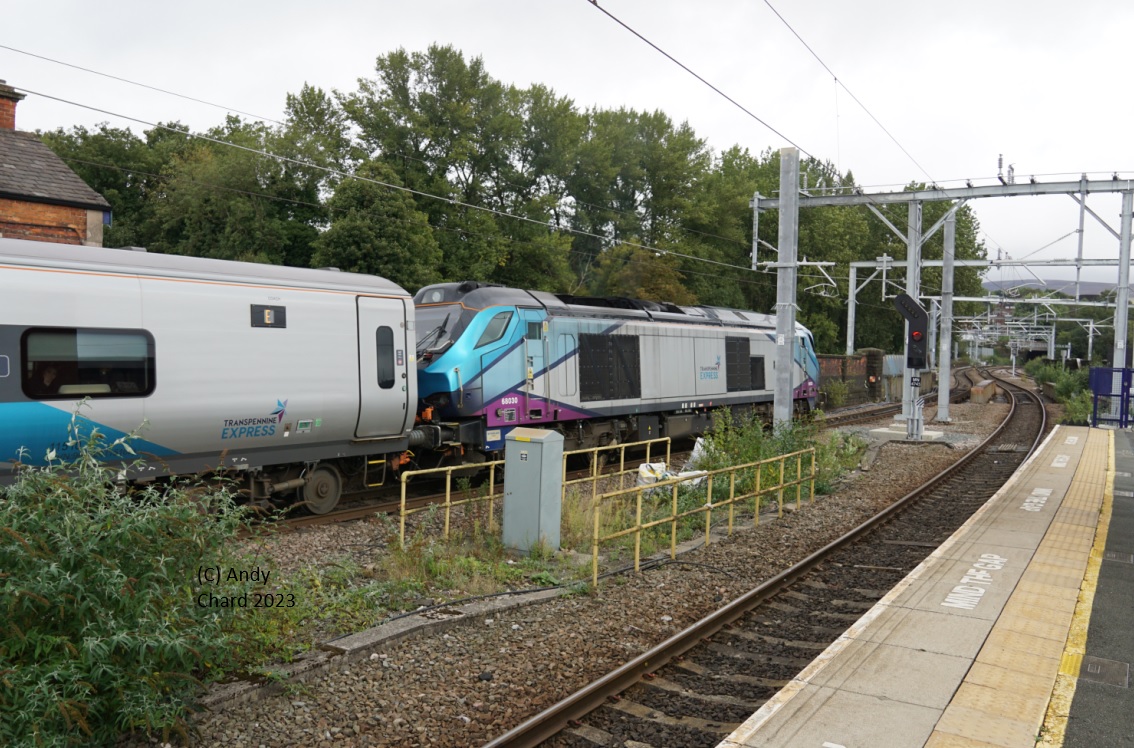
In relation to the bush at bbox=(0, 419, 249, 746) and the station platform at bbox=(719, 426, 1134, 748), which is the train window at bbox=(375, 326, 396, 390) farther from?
the station platform at bbox=(719, 426, 1134, 748)

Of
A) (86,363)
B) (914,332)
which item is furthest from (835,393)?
(86,363)

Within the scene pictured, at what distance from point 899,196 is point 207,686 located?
819 inches

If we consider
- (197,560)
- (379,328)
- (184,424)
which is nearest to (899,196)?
(379,328)

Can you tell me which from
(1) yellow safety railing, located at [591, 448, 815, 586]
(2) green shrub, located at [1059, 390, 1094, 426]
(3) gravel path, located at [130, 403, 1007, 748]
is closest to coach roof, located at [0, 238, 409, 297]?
(3) gravel path, located at [130, 403, 1007, 748]

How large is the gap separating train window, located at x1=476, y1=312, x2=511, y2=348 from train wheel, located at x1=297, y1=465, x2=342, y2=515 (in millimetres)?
3220

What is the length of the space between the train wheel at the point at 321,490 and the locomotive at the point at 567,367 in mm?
1371

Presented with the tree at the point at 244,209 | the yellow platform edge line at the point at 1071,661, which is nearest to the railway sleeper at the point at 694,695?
the yellow platform edge line at the point at 1071,661

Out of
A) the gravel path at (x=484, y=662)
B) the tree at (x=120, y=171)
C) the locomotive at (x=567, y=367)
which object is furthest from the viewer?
the tree at (x=120, y=171)

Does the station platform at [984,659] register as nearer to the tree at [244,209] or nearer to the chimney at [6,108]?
the chimney at [6,108]

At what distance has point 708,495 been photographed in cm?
1063

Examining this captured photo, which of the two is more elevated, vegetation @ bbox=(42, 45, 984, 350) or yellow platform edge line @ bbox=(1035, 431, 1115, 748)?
vegetation @ bbox=(42, 45, 984, 350)

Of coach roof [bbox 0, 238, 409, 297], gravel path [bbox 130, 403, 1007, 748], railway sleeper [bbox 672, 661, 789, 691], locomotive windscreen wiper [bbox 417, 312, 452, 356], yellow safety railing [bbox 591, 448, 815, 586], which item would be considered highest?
coach roof [bbox 0, 238, 409, 297]

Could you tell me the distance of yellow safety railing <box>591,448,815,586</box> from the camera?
9352mm

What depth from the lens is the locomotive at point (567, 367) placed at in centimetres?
1388
